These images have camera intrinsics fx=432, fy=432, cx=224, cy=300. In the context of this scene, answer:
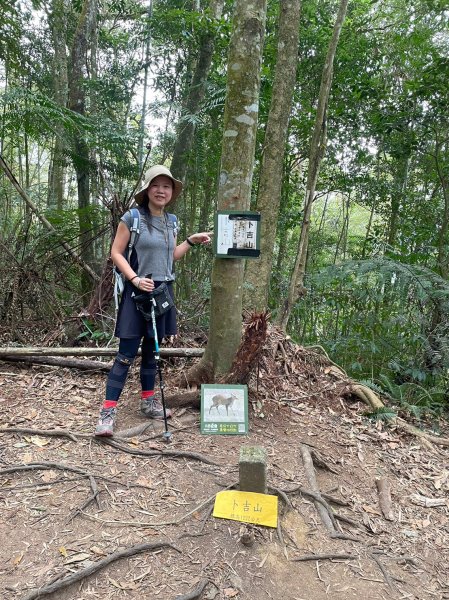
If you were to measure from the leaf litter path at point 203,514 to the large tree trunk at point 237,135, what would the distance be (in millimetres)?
1031

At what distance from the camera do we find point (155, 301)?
327 cm

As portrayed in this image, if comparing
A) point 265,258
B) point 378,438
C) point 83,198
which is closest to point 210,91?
point 83,198

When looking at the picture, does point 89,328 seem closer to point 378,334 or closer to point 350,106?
point 378,334

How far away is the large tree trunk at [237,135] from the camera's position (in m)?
3.46

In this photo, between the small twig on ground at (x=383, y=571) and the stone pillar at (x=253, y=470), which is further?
the stone pillar at (x=253, y=470)

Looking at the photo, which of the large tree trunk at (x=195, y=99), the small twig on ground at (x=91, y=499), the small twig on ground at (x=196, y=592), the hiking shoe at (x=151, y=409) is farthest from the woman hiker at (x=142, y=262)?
the large tree trunk at (x=195, y=99)

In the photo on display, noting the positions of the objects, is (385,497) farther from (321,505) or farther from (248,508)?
(248,508)

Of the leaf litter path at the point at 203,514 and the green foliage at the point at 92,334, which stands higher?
the green foliage at the point at 92,334

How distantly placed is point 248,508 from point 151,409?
1310 mm

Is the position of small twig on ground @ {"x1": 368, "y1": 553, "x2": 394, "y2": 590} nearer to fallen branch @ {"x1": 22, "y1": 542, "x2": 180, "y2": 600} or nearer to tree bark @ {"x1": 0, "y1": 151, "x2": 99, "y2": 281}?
fallen branch @ {"x1": 22, "y1": 542, "x2": 180, "y2": 600}

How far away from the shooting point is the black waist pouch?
324 cm

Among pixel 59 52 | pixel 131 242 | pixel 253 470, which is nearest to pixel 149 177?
pixel 131 242

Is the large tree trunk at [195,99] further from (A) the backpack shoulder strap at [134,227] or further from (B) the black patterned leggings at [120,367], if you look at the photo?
(B) the black patterned leggings at [120,367]

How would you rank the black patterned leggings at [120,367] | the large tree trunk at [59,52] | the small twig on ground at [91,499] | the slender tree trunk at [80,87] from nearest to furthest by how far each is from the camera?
the small twig on ground at [91,499] < the black patterned leggings at [120,367] < the slender tree trunk at [80,87] < the large tree trunk at [59,52]
